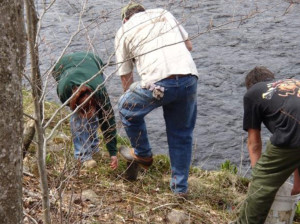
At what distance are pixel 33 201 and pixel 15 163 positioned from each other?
2.41 metres

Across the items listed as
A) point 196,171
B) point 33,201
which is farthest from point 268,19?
point 33,201

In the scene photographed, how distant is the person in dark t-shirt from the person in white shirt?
1.99ft

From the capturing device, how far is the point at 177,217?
5.29 metres

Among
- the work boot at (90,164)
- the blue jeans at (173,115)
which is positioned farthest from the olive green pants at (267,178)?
the work boot at (90,164)

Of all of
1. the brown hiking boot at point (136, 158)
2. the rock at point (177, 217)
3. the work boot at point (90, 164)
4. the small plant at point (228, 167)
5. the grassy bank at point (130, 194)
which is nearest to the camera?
the grassy bank at point (130, 194)

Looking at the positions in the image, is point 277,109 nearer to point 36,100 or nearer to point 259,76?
point 259,76

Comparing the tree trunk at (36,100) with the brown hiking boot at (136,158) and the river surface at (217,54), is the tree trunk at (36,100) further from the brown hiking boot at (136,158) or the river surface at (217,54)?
the river surface at (217,54)

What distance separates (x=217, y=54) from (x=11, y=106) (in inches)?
304

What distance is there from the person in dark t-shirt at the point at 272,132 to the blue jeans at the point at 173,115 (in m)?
0.59

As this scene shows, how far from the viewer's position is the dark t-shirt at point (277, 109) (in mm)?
4742

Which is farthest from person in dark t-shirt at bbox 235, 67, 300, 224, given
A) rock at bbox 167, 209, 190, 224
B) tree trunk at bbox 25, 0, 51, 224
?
tree trunk at bbox 25, 0, 51, 224

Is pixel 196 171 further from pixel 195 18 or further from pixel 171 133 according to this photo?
pixel 195 18

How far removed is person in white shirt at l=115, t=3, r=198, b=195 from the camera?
17.2 feet

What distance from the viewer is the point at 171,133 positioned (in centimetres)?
568
